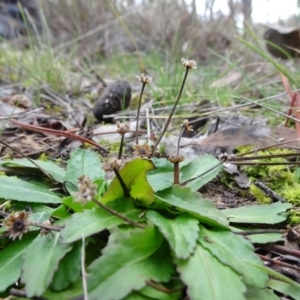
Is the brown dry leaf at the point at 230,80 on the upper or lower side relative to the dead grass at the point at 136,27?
lower

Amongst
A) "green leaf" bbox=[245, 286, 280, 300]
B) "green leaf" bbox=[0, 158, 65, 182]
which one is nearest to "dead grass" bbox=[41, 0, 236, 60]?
"green leaf" bbox=[0, 158, 65, 182]

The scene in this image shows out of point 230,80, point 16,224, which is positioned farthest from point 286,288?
point 230,80

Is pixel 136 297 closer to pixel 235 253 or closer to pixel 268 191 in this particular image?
pixel 235 253

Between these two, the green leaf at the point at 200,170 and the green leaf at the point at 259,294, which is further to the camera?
the green leaf at the point at 200,170

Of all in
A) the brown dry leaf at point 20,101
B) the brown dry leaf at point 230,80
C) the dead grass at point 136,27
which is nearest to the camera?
the brown dry leaf at point 20,101

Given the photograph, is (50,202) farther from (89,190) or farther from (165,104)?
(165,104)

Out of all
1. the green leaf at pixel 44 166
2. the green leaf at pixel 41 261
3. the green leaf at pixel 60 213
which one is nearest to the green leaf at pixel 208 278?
the green leaf at pixel 41 261

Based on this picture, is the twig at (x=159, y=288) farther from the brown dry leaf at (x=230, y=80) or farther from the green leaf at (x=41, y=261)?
the brown dry leaf at (x=230, y=80)
